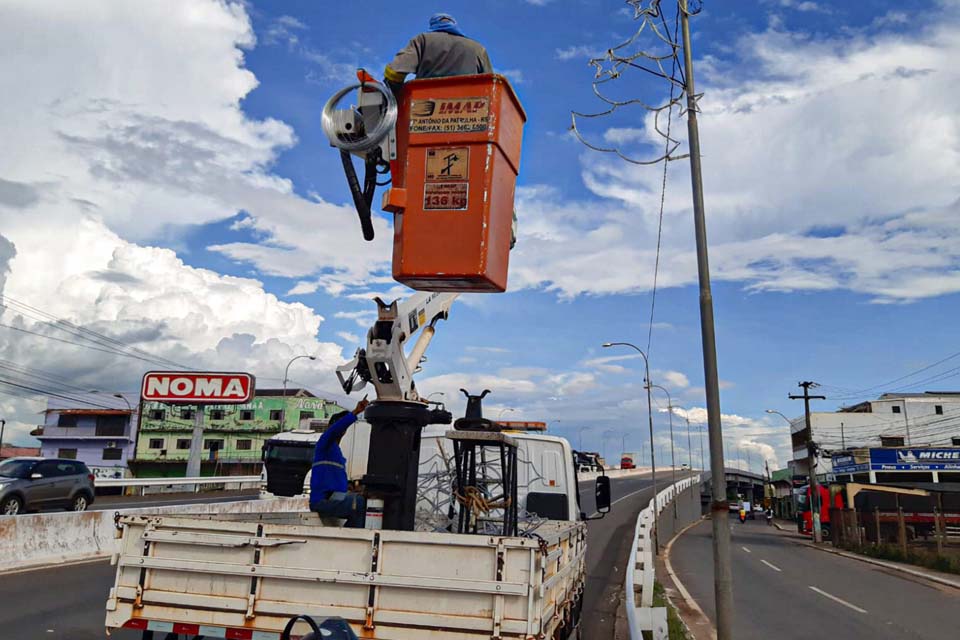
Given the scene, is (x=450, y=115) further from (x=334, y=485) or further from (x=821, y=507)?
(x=821, y=507)

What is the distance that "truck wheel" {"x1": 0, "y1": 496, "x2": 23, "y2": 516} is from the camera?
58.3ft

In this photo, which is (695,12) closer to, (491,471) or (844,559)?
(491,471)

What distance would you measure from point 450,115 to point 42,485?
Result: 728 inches

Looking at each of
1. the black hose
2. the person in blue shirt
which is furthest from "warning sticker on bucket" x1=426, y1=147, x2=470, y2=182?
the person in blue shirt

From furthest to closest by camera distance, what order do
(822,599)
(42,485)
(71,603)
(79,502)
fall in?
1. (79,502)
2. (42,485)
3. (822,599)
4. (71,603)

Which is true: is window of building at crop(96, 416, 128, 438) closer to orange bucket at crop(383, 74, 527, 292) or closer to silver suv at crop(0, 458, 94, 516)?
silver suv at crop(0, 458, 94, 516)

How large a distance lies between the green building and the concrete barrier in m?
52.6

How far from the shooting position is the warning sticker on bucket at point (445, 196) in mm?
6066

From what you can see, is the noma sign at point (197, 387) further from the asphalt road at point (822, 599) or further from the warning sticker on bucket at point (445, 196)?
the warning sticker on bucket at point (445, 196)

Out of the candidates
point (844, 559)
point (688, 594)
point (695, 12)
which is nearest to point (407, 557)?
point (695, 12)

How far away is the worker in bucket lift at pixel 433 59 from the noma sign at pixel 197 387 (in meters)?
33.1

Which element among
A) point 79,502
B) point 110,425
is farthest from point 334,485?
point 110,425

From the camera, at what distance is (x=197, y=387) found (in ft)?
121

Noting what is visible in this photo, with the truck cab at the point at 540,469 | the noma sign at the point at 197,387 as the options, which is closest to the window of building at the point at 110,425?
the noma sign at the point at 197,387
